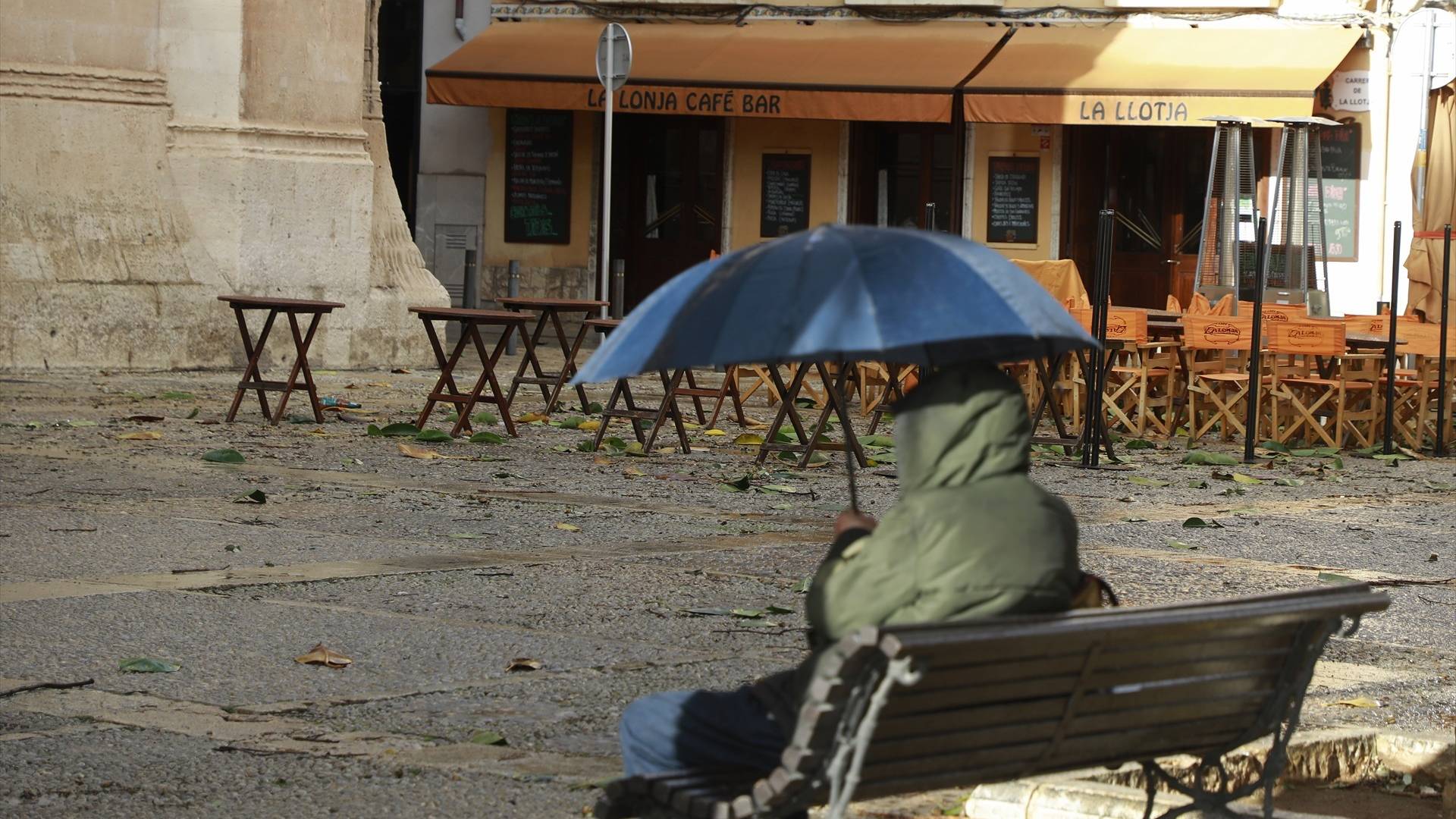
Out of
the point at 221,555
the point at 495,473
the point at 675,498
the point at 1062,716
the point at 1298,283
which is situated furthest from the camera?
the point at 1298,283

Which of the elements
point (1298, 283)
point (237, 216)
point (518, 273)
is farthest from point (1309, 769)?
point (518, 273)

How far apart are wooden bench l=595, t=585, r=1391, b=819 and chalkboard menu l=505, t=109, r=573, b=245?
80.5 ft

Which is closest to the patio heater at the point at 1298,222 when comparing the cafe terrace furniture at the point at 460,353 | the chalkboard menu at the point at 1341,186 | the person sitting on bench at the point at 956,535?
the chalkboard menu at the point at 1341,186

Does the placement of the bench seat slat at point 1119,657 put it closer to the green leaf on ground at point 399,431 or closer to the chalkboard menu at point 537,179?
the green leaf on ground at point 399,431

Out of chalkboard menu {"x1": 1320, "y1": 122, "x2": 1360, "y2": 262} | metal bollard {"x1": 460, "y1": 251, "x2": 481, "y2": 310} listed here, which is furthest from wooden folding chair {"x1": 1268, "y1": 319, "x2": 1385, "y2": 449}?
metal bollard {"x1": 460, "y1": 251, "x2": 481, "y2": 310}

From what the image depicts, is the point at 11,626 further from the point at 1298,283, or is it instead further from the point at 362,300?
the point at 1298,283

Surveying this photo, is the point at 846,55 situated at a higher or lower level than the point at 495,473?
higher

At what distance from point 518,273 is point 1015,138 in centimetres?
660

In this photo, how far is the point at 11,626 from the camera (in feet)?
21.7

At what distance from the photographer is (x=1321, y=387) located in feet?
49.0

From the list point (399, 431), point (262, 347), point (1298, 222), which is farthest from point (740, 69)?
point (399, 431)

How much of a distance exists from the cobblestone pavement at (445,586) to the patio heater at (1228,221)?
6.92 meters

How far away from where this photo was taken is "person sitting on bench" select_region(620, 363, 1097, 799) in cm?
359

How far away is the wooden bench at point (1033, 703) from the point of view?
11.2ft
